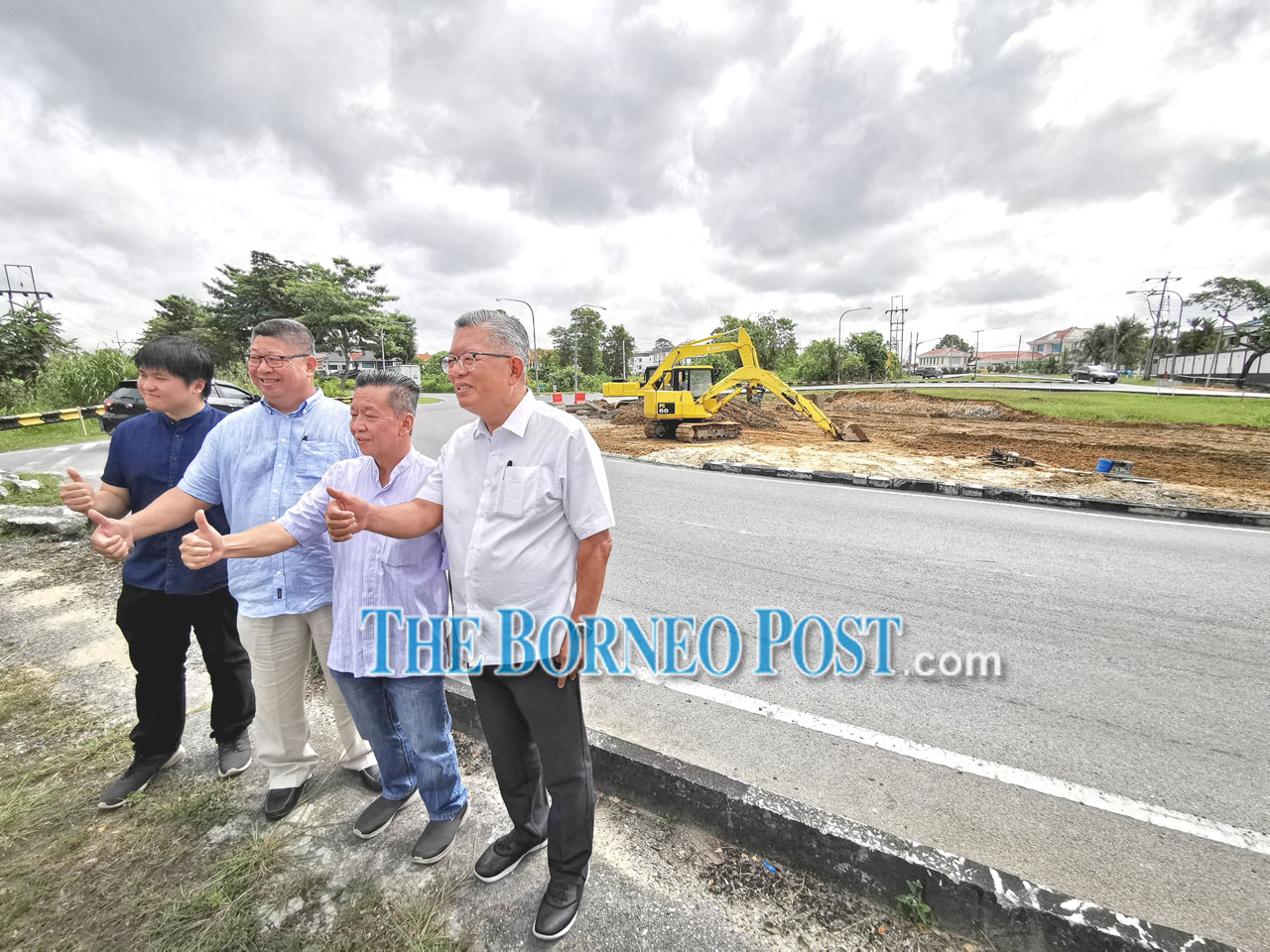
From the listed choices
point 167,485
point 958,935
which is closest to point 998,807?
point 958,935

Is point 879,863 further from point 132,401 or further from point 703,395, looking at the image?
point 132,401

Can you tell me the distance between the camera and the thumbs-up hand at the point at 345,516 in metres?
1.63

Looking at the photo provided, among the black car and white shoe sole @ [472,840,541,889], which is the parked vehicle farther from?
white shoe sole @ [472,840,541,889]

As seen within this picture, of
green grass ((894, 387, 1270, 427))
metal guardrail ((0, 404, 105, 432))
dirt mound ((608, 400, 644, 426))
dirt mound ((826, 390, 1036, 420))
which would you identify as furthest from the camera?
dirt mound ((826, 390, 1036, 420))

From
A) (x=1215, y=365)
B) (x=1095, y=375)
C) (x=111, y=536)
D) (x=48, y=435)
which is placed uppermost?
(x=1215, y=365)

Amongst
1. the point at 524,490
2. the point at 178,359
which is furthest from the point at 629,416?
the point at 524,490

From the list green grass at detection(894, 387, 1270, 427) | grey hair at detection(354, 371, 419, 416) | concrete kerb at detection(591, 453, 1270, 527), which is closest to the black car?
Answer: concrete kerb at detection(591, 453, 1270, 527)

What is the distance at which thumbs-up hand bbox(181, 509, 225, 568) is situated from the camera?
65.0 inches

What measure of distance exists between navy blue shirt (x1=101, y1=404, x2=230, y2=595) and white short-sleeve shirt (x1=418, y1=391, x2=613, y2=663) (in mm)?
1448

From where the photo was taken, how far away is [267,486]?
6.90 feet

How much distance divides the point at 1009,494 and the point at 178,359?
9.47m

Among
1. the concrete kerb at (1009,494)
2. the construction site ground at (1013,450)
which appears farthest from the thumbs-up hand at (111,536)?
the construction site ground at (1013,450)

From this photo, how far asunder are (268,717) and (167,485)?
106 centimetres

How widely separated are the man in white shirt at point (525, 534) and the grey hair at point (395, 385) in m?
0.30
